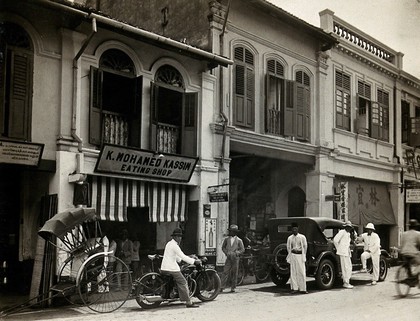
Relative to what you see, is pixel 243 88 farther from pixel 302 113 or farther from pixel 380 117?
pixel 380 117

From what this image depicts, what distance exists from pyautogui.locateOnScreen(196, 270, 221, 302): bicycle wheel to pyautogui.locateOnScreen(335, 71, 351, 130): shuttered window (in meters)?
9.82

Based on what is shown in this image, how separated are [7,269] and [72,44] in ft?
18.1

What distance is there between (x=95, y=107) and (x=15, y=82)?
6.16ft

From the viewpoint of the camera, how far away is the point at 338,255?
13.1 meters

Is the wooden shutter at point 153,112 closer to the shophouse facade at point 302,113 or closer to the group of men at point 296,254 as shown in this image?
the shophouse facade at point 302,113

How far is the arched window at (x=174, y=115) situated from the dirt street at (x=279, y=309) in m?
3.92

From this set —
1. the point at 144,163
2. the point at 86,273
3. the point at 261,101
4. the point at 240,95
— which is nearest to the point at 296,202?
the point at 261,101

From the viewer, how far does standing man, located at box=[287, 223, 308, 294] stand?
1197 centimetres

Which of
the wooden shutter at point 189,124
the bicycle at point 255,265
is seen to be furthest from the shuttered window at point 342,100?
the wooden shutter at point 189,124

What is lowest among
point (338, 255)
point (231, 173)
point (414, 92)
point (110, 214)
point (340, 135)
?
point (338, 255)

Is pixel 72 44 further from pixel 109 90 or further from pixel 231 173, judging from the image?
pixel 231 173

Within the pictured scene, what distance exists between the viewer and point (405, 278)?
1103 centimetres

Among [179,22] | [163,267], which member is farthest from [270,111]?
[163,267]

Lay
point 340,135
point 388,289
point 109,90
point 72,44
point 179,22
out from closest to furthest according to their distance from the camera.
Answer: point 72,44, point 109,90, point 388,289, point 179,22, point 340,135
